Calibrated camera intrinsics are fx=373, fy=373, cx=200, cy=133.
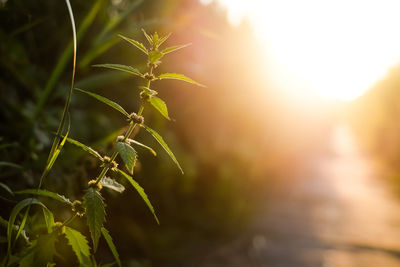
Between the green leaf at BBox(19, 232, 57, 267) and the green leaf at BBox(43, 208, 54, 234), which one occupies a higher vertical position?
the green leaf at BBox(43, 208, 54, 234)

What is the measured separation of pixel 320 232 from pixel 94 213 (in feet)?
17.5

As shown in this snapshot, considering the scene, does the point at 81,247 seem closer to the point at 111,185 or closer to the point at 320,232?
the point at 111,185

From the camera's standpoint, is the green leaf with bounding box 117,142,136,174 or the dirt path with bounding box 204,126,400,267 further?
the dirt path with bounding box 204,126,400,267

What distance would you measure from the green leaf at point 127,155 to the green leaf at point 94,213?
75 mm

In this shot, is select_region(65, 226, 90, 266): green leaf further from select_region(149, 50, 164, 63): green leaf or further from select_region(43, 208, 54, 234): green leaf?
select_region(149, 50, 164, 63): green leaf

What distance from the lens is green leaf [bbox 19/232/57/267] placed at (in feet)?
1.85

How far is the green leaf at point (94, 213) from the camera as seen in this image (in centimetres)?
54

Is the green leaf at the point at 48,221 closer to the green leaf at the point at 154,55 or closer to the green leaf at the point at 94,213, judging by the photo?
the green leaf at the point at 94,213

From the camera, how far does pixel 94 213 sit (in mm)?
553

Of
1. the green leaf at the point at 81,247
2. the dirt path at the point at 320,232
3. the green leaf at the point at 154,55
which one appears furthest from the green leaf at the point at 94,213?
the dirt path at the point at 320,232

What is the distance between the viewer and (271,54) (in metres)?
4.60

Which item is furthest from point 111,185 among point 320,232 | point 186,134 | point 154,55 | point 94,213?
point 320,232

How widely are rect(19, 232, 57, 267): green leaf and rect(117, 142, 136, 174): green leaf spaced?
0.58 ft

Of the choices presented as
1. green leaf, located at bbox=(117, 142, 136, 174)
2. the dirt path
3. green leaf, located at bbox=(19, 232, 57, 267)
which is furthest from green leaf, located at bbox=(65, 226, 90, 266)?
the dirt path
